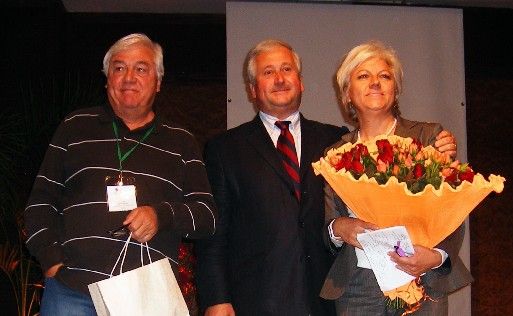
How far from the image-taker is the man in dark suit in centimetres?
292

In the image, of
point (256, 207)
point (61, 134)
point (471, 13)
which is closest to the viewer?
point (61, 134)

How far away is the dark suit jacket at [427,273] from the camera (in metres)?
2.54

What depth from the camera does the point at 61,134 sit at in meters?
2.71

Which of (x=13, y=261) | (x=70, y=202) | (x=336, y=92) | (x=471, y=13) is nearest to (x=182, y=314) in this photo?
(x=70, y=202)

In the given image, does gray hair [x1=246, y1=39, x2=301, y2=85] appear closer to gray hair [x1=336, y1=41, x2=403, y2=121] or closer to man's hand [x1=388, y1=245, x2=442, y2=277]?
gray hair [x1=336, y1=41, x2=403, y2=121]

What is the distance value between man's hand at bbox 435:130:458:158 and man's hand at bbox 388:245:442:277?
1.27 feet

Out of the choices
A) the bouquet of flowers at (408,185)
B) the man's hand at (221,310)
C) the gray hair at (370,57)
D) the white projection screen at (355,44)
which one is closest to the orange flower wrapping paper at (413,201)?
the bouquet of flowers at (408,185)

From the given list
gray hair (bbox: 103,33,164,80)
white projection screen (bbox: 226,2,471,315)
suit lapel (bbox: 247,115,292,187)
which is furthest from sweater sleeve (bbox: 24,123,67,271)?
white projection screen (bbox: 226,2,471,315)

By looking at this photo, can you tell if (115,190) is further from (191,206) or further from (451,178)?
(451,178)

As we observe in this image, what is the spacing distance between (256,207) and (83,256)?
83 cm

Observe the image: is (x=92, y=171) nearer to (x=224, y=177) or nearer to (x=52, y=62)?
(x=224, y=177)

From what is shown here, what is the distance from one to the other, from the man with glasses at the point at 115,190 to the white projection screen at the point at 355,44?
251 centimetres

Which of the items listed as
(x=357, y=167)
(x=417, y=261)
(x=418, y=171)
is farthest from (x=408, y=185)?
(x=417, y=261)

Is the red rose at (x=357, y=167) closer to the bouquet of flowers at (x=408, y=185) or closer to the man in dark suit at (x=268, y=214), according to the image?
the bouquet of flowers at (x=408, y=185)
